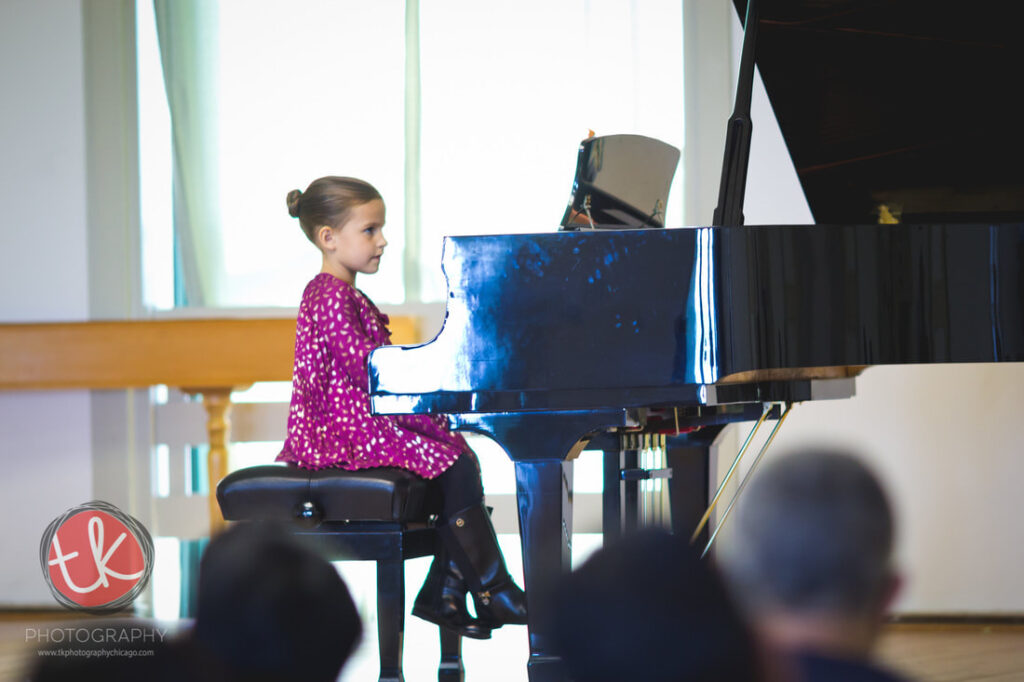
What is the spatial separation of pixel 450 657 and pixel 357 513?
0.59 m

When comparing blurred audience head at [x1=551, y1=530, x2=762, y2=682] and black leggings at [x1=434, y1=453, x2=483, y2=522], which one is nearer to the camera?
blurred audience head at [x1=551, y1=530, x2=762, y2=682]

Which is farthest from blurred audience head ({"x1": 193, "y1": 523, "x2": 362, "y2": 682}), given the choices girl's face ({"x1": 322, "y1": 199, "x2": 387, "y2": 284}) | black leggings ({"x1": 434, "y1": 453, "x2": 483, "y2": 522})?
girl's face ({"x1": 322, "y1": 199, "x2": 387, "y2": 284})

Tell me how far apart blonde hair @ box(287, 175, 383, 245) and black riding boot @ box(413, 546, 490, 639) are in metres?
0.74

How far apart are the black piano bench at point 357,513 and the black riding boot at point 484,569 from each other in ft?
0.25

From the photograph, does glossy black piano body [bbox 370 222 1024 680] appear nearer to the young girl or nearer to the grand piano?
the grand piano

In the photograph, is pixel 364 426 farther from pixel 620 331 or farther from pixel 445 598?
A: pixel 620 331

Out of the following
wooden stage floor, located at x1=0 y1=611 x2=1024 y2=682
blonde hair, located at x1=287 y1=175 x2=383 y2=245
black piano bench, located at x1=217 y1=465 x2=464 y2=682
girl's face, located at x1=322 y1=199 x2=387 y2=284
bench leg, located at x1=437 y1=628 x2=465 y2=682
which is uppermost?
blonde hair, located at x1=287 y1=175 x2=383 y2=245

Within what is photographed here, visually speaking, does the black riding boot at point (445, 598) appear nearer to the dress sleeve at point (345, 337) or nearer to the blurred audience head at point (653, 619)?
the dress sleeve at point (345, 337)

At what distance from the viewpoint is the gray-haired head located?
3.44 feet

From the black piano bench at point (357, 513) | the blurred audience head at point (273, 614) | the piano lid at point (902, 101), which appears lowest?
the black piano bench at point (357, 513)

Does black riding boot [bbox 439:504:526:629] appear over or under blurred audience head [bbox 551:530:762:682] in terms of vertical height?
under

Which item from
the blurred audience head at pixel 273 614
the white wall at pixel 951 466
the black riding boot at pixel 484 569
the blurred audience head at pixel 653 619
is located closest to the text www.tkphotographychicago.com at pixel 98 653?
the blurred audience head at pixel 273 614

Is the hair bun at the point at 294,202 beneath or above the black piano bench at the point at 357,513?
above

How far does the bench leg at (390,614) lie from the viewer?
1.86 m
